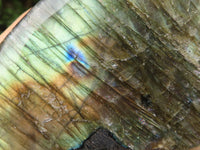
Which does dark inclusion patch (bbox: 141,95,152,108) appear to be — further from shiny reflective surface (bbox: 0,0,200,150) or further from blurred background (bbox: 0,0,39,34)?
blurred background (bbox: 0,0,39,34)

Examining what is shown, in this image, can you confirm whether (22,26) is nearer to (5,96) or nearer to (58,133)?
(5,96)

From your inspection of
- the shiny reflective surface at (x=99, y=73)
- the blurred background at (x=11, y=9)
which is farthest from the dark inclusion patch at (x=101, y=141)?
the blurred background at (x=11, y=9)

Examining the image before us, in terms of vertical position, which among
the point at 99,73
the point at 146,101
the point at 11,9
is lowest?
the point at 146,101

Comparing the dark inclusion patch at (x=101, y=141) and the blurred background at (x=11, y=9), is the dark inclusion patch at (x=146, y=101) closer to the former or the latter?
the dark inclusion patch at (x=101, y=141)

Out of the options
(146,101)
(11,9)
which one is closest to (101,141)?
(146,101)

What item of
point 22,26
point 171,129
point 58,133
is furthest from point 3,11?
point 171,129

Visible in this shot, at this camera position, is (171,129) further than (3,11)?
No

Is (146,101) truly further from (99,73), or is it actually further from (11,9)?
(11,9)
